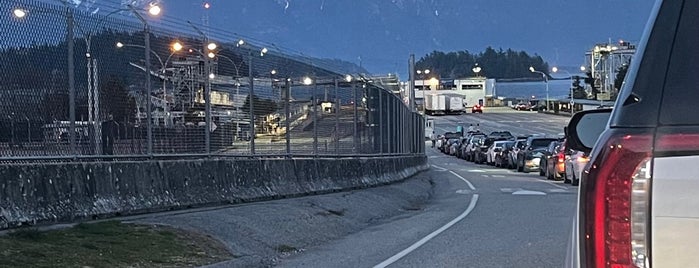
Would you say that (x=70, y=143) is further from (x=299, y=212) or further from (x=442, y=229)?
(x=442, y=229)

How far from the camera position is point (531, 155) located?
39188mm

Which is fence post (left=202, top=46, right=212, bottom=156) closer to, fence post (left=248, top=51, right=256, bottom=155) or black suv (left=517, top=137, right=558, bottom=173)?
fence post (left=248, top=51, right=256, bottom=155)

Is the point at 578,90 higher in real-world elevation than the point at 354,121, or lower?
higher

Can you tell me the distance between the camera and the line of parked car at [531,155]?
29.2 m

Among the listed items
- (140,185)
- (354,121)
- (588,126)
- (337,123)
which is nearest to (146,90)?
(140,185)

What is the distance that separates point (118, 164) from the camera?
43.4 ft

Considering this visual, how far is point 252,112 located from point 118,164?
19.5 feet

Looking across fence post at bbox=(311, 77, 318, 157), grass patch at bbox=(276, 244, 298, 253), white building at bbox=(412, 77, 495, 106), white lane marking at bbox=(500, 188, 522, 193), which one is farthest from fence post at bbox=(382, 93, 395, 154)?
white building at bbox=(412, 77, 495, 106)

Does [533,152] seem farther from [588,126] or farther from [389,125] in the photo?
[588,126]

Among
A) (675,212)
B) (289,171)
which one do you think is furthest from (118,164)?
(675,212)

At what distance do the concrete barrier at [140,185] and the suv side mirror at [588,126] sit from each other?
27.1ft

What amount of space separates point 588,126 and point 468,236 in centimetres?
A: 1069

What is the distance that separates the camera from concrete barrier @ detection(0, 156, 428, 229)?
1123 cm

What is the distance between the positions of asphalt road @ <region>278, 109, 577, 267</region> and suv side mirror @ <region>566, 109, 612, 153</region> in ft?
23.6
